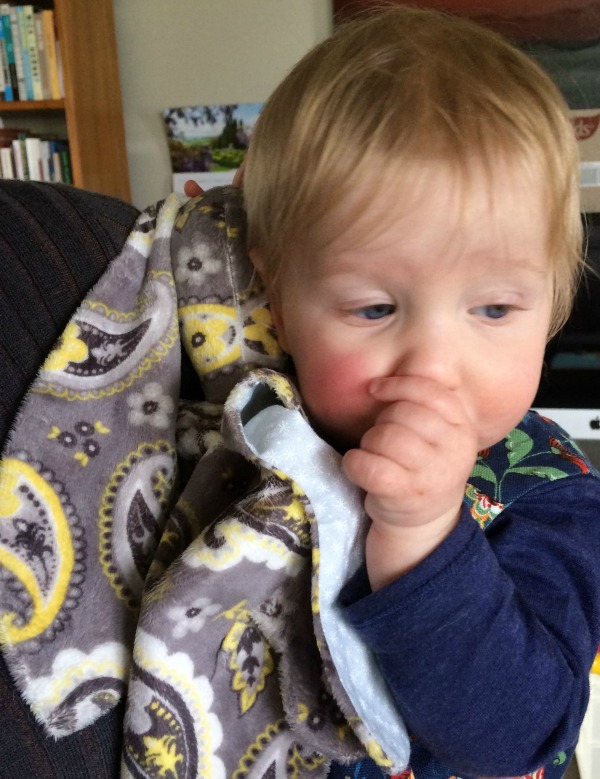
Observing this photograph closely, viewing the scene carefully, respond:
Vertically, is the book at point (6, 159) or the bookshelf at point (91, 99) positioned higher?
the bookshelf at point (91, 99)

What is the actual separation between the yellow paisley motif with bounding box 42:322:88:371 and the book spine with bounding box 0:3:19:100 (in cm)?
191

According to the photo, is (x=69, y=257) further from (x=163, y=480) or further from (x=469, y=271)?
(x=469, y=271)

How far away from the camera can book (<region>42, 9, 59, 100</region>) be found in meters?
2.02

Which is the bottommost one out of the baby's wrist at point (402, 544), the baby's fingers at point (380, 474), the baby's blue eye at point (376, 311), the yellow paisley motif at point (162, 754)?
the yellow paisley motif at point (162, 754)

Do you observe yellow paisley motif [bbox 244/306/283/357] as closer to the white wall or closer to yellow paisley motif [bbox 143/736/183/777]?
yellow paisley motif [bbox 143/736/183/777]

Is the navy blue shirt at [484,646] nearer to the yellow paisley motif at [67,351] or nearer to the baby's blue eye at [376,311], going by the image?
the baby's blue eye at [376,311]

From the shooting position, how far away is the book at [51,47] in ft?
6.63

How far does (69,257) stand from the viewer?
0.58 m

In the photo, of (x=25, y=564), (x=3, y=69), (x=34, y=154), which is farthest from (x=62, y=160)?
(x=25, y=564)

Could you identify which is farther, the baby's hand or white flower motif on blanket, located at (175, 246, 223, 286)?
white flower motif on blanket, located at (175, 246, 223, 286)

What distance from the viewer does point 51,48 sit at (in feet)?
6.68

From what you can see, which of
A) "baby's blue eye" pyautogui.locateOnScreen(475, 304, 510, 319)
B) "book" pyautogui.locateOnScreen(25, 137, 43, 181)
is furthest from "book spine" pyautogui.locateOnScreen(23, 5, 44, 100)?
"baby's blue eye" pyautogui.locateOnScreen(475, 304, 510, 319)

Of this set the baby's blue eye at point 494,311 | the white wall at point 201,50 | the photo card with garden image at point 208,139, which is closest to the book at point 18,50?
the white wall at point 201,50

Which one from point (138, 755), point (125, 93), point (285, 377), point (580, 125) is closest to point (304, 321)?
point (285, 377)
